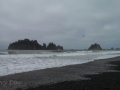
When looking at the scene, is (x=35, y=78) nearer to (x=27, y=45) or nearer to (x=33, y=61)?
(x=33, y=61)

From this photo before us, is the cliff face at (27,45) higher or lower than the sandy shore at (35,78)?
higher

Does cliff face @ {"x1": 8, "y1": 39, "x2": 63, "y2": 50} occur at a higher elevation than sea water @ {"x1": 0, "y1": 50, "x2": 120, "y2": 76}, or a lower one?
higher

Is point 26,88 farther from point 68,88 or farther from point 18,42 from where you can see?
point 18,42

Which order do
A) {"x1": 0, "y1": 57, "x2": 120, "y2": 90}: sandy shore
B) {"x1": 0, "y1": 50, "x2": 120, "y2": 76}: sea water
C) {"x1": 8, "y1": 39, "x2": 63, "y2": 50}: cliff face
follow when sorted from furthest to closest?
{"x1": 8, "y1": 39, "x2": 63, "y2": 50}: cliff face
{"x1": 0, "y1": 50, "x2": 120, "y2": 76}: sea water
{"x1": 0, "y1": 57, "x2": 120, "y2": 90}: sandy shore

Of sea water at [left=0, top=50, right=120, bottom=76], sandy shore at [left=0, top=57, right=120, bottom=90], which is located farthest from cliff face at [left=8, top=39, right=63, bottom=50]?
sandy shore at [left=0, top=57, right=120, bottom=90]

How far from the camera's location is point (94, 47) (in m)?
181

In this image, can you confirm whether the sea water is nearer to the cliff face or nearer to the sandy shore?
the sandy shore

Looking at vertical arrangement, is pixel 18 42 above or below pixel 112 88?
above

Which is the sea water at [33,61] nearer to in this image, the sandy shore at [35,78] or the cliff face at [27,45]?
the sandy shore at [35,78]

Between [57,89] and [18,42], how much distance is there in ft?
495

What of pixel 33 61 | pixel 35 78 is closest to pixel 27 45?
pixel 33 61

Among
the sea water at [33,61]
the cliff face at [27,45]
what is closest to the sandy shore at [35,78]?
the sea water at [33,61]

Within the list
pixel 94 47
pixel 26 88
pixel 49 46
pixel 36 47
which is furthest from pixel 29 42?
pixel 26 88

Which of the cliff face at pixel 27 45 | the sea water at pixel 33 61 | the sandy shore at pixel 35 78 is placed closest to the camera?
the sandy shore at pixel 35 78
